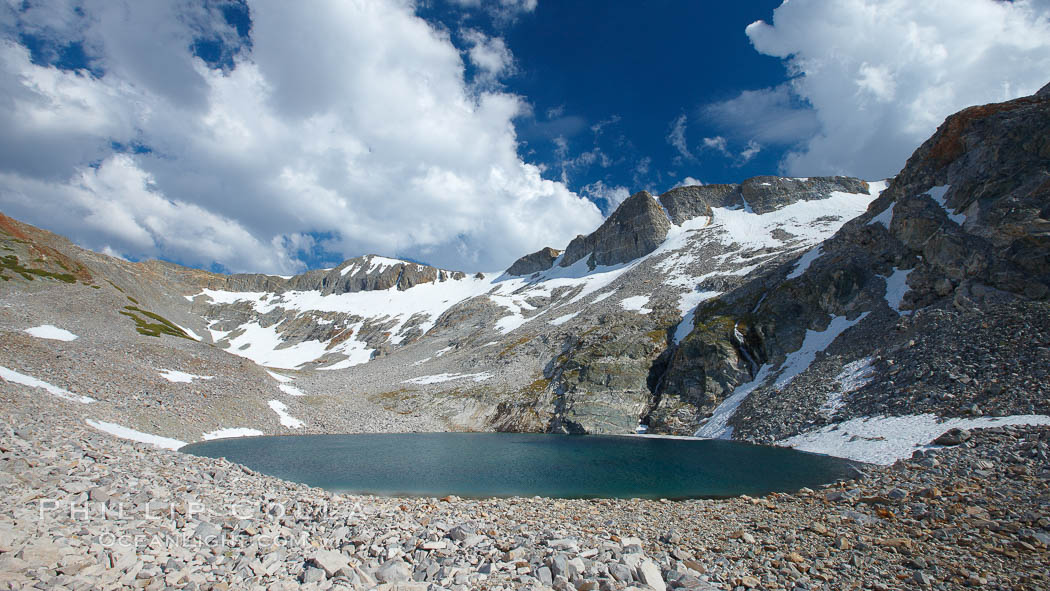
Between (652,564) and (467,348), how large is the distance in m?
98.8

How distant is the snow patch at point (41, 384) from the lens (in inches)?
1459

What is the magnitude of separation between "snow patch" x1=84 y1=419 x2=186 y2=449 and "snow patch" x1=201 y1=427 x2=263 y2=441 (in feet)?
13.4

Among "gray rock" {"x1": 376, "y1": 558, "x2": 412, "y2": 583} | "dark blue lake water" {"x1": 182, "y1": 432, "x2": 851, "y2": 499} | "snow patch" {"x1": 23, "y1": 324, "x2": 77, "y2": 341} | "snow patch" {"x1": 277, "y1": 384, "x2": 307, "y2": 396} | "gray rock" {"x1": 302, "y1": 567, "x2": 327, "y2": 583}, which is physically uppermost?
"snow patch" {"x1": 23, "y1": 324, "x2": 77, "y2": 341}

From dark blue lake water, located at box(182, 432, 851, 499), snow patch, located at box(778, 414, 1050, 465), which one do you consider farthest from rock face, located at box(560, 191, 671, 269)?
snow patch, located at box(778, 414, 1050, 465)

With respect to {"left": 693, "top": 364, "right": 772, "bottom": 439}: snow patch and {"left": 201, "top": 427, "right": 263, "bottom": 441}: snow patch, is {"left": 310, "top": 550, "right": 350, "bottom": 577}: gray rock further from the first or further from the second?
{"left": 693, "top": 364, "right": 772, "bottom": 439}: snow patch

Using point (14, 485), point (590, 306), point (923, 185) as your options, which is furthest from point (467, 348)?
point (14, 485)

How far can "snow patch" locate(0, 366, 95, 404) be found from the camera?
122 feet

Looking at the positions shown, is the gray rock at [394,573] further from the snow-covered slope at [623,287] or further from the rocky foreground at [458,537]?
the snow-covered slope at [623,287]

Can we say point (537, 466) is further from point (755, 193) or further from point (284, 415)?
point (755, 193)

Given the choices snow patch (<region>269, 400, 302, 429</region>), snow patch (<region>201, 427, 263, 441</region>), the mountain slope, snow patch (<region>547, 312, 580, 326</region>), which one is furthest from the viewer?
snow patch (<region>547, 312, 580, 326</region>)

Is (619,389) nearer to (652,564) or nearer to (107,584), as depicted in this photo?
(652,564)

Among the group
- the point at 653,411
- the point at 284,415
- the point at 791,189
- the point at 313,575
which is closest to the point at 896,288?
the point at 653,411

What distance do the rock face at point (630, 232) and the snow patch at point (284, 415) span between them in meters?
112

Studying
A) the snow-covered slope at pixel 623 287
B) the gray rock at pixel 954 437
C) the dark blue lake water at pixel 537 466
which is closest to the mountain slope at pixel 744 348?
the snow-covered slope at pixel 623 287
